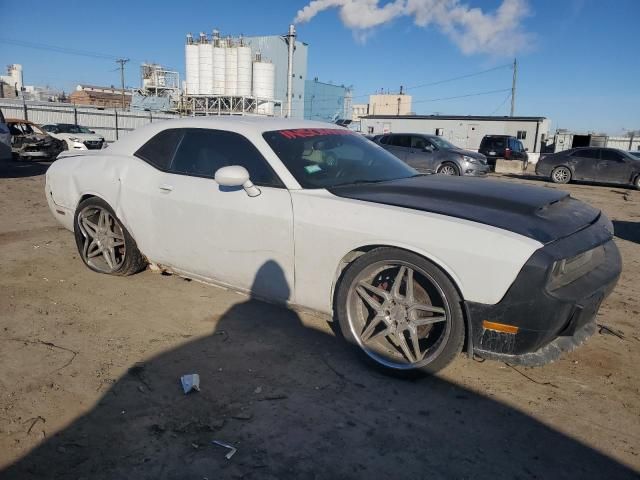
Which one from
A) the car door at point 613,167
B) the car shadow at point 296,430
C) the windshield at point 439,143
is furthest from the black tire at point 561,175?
the car shadow at point 296,430

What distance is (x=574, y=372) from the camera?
3.01 metres

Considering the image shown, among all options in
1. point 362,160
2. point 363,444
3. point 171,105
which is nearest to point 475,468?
point 363,444

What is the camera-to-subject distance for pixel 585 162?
57.2 ft

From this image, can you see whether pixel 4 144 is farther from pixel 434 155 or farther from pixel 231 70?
pixel 231 70

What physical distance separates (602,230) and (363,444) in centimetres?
202

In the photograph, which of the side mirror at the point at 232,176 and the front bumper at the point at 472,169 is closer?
the side mirror at the point at 232,176

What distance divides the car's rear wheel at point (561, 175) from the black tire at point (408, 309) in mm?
17543

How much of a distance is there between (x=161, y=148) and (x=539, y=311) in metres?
3.12

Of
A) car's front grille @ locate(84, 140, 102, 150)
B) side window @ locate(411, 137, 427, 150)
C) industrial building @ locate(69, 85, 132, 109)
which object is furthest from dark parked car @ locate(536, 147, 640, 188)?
industrial building @ locate(69, 85, 132, 109)

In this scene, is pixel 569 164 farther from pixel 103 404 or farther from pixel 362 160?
pixel 103 404

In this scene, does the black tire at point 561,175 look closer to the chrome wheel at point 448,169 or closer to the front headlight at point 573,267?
the chrome wheel at point 448,169

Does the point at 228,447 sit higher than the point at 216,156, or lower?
lower

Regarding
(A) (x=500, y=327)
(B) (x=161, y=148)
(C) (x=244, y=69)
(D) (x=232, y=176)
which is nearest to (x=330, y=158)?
(D) (x=232, y=176)

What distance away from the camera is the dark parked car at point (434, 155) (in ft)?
51.0
